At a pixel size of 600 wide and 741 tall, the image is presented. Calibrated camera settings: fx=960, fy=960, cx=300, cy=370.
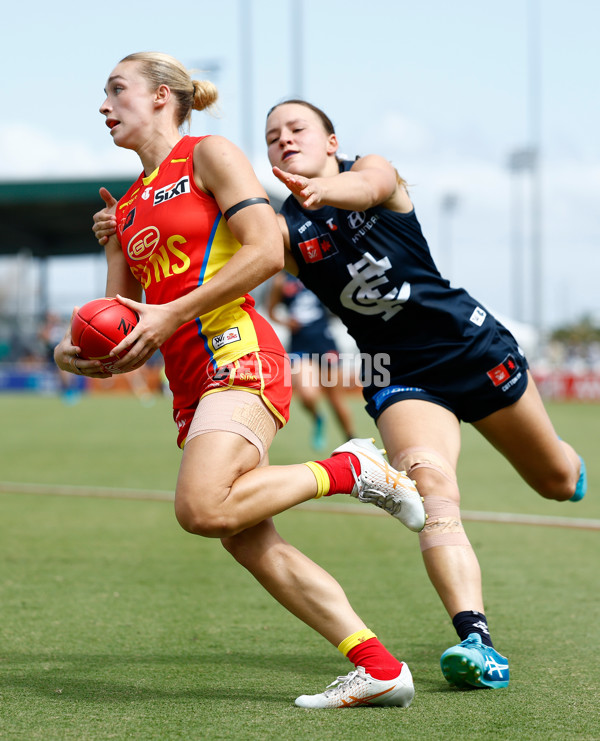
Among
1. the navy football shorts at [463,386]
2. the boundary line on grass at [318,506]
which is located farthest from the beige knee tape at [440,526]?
the boundary line on grass at [318,506]

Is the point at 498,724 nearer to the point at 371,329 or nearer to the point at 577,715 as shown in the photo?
the point at 577,715

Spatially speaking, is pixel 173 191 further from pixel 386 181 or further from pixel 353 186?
pixel 386 181

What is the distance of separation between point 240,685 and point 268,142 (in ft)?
6.94

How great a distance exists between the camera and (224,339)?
3301 millimetres

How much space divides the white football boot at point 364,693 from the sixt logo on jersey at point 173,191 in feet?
5.68

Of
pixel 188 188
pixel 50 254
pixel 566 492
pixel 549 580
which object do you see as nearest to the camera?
pixel 188 188

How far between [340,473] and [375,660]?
0.62 m

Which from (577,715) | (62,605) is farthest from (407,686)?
(62,605)

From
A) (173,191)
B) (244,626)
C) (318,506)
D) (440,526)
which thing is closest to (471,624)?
(440,526)

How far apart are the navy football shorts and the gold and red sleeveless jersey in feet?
2.56

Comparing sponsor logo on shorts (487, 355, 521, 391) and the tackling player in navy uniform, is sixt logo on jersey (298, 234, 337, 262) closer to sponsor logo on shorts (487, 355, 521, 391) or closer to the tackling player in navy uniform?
the tackling player in navy uniform

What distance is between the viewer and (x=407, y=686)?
3.11m

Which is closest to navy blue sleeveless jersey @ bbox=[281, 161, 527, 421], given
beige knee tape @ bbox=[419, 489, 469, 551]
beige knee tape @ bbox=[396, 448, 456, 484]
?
beige knee tape @ bbox=[396, 448, 456, 484]

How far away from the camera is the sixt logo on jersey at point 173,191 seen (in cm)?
336
